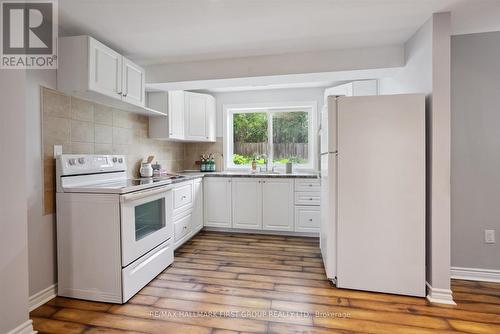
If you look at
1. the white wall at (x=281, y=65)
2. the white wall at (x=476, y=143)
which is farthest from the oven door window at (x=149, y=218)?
Answer: the white wall at (x=476, y=143)

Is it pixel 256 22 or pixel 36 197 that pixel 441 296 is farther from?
pixel 36 197

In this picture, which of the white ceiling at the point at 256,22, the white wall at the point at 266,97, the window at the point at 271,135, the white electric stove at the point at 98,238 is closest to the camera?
the white ceiling at the point at 256,22

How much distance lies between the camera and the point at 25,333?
1571 mm

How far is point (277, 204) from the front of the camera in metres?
3.63

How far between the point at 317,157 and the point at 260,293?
2542 mm

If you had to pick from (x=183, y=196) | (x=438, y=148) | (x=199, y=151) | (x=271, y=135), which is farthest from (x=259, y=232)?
(x=438, y=148)

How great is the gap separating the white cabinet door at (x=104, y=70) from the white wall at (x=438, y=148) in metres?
2.68

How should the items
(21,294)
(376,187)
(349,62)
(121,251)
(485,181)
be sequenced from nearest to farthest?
(21,294), (121,251), (376,187), (485,181), (349,62)

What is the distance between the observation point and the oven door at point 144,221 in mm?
1957

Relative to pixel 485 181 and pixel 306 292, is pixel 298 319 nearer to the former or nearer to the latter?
pixel 306 292

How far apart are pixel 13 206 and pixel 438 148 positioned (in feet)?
9.79

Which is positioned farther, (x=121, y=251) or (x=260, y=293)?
(x=260, y=293)

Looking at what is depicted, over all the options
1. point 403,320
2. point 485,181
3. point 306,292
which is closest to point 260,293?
point 306,292

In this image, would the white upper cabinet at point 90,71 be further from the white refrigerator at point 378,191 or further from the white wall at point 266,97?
the white wall at point 266,97
